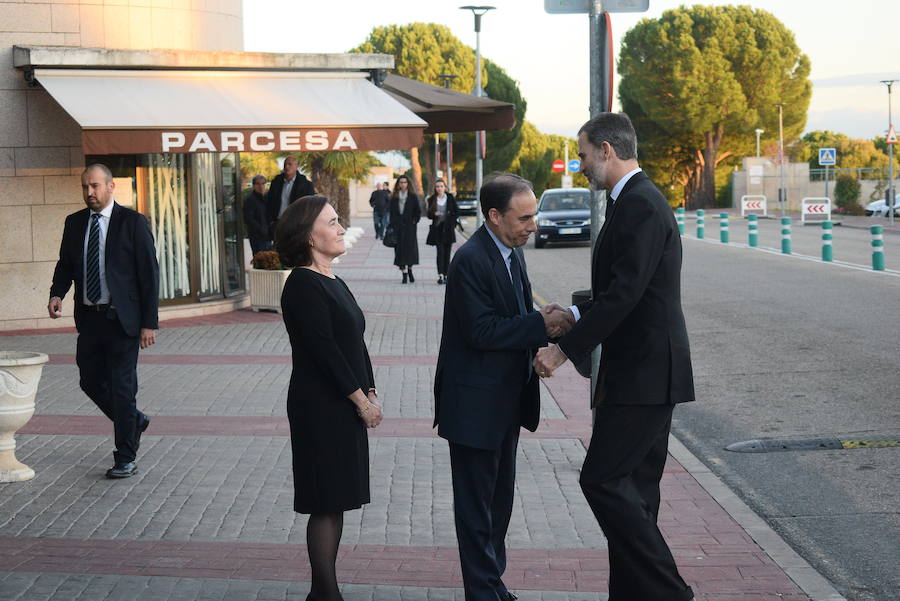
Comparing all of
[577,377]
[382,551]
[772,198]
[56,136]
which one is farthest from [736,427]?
[772,198]

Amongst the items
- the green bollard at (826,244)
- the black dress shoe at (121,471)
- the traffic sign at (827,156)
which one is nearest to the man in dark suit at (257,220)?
the black dress shoe at (121,471)

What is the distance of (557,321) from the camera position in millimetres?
4555

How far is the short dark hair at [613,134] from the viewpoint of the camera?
4.43 meters

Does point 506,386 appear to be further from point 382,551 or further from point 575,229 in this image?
point 575,229

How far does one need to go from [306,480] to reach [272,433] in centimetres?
371

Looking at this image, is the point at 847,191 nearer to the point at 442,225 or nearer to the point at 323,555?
the point at 442,225

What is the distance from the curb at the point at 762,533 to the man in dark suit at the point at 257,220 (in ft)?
32.7

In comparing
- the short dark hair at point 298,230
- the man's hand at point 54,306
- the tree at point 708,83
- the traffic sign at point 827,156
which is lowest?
the man's hand at point 54,306

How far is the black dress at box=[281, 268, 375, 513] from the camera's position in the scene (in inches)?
179

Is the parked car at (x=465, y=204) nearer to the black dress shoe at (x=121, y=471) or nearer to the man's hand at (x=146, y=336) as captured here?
the man's hand at (x=146, y=336)

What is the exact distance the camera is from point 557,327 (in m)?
4.55

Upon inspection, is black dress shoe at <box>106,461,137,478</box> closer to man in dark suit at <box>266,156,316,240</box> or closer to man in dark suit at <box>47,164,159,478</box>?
man in dark suit at <box>47,164,159,478</box>

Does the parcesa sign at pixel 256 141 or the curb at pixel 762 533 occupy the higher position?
the parcesa sign at pixel 256 141

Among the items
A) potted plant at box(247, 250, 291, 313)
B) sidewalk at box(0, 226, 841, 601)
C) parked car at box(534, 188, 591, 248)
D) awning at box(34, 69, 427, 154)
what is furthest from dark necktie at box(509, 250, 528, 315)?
parked car at box(534, 188, 591, 248)
